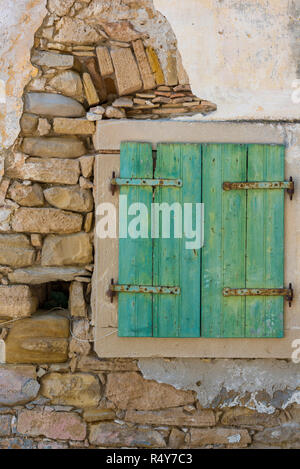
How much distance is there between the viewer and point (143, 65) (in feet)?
10.7

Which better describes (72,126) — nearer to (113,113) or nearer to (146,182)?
(113,113)

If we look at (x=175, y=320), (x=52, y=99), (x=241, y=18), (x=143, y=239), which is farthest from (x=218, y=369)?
(x=241, y=18)

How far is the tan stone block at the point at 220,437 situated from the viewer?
322 centimetres

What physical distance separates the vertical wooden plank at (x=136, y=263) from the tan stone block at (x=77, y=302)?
26 centimetres

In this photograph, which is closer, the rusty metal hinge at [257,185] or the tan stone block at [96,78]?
the rusty metal hinge at [257,185]

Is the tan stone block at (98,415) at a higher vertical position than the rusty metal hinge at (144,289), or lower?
lower

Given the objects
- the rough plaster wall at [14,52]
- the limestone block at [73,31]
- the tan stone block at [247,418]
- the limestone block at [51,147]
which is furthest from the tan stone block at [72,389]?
the limestone block at [73,31]

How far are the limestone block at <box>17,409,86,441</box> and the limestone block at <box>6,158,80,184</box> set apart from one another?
150cm

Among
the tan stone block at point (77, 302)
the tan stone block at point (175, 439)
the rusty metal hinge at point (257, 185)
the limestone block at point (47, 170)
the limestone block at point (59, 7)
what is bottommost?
the tan stone block at point (175, 439)

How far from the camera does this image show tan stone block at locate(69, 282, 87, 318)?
3.24m

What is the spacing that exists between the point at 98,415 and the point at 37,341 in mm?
622

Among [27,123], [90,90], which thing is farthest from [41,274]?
[90,90]

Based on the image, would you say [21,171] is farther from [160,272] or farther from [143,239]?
[160,272]

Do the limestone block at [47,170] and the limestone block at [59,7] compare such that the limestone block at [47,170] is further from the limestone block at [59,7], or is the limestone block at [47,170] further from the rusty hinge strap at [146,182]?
the limestone block at [59,7]
